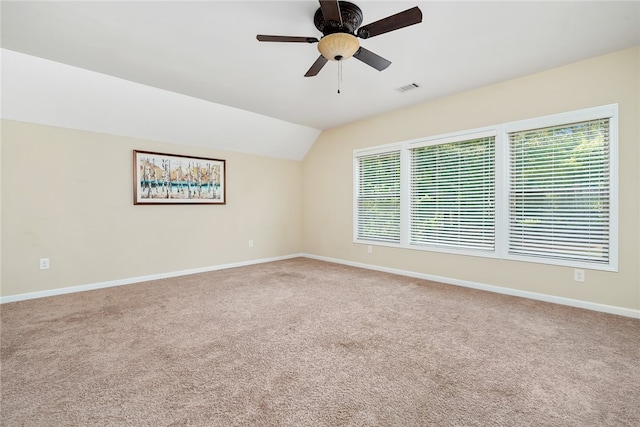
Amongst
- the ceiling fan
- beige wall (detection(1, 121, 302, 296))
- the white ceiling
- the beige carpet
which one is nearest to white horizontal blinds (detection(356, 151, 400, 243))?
the white ceiling

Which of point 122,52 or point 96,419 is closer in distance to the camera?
point 96,419

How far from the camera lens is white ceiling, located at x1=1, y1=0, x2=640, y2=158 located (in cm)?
212

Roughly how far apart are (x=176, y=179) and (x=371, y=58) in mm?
3478

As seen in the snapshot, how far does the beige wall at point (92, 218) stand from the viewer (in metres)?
3.25

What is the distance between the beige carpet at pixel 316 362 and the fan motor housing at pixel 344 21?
2399 millimetres

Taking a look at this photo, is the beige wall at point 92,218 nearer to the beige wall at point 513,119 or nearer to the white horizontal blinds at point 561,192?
the beige wall at point 513,119

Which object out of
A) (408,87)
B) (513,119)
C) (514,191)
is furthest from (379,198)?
(513,119)

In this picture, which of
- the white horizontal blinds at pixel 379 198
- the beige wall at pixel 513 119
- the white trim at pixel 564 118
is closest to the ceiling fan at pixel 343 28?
the beige wall at pixel 513 119

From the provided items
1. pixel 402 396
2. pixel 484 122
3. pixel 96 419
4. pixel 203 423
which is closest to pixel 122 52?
pixel 96 419

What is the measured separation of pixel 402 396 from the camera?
1601mm

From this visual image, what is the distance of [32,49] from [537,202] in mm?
5355

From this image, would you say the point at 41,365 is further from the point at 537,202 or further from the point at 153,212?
the point at 537,202

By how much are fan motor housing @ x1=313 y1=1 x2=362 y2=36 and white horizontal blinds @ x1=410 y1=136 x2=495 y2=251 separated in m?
2.39

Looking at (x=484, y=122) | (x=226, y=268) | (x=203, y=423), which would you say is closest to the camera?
(x=203, y=423)
